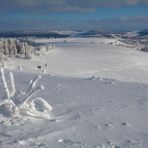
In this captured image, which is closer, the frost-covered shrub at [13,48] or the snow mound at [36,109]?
the snow mound at [36,109]

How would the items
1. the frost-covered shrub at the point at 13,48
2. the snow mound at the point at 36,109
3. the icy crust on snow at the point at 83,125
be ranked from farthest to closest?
the frost-covered shrub at the point at 13,48 < the snow mound at the point at 36,109 < the icy crust on snow at the point at 83,125

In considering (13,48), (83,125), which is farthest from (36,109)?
(13,48)

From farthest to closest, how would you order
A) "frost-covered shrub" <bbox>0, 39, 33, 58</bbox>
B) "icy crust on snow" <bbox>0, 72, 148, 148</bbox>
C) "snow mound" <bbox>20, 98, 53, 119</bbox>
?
"frost-covered shrub" <bbox>0, 39, 33, 58</bbox> → "snow mound" <bbox>20, 98, 53, 119</bbox> → "icy crust on snow" <bbox>0, 72, 148, 148</bbox>

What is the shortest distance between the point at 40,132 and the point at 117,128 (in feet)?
4.82

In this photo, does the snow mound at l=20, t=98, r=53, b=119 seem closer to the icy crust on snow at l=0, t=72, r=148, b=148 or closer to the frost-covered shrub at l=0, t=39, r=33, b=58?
the icy crust on snow at l=0, t=72, r=148, b=148

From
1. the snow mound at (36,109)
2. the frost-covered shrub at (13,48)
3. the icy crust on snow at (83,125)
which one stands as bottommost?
the frost-covered shrub at (13,48)

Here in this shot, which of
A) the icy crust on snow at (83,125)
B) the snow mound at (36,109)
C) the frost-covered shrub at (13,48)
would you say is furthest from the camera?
the frost-covered shrub at (13,48)

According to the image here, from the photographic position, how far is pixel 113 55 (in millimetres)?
77625

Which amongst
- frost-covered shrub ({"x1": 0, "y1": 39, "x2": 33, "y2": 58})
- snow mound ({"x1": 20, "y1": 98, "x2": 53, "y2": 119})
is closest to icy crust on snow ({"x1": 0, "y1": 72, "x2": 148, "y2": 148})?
snow mound ({"x1": 20, "y1": 98, "x2": 53, "y2": 119})

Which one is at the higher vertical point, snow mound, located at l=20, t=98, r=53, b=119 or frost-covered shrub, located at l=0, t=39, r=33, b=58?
snow mound, located at l=20, t=98, r=53, b=119

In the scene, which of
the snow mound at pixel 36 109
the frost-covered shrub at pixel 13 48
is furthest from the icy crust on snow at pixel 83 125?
the frost-covered shrub at pixel 13 48

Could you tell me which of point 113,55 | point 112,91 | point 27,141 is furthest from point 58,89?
point 113,55

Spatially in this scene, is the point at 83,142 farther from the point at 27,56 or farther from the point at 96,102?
the point at 27,56

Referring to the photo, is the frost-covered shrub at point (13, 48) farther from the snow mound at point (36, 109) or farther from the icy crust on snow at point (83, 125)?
the snow mound at point (36, 109)
